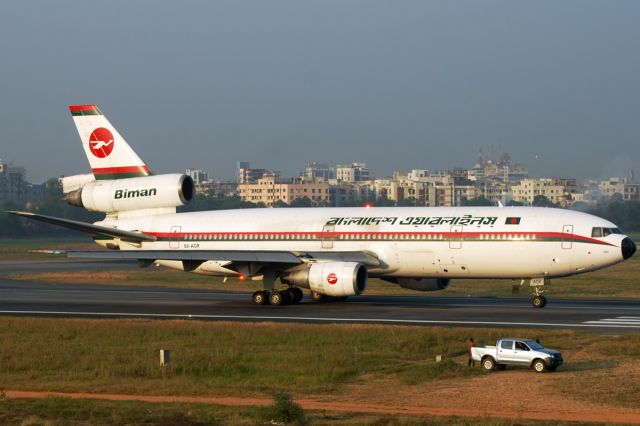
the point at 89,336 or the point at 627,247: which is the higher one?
the point at 627,247

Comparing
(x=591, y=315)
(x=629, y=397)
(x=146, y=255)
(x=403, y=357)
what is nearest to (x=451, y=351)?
(x=403, y=357)

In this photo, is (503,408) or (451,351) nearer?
(503,408)

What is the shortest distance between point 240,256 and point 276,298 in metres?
3.02

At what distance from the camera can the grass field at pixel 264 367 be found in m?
24.4

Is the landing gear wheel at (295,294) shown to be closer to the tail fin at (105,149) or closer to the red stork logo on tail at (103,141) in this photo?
the tail fin at (105,149)

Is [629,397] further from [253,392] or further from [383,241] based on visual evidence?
[383,241]

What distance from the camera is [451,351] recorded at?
107ft

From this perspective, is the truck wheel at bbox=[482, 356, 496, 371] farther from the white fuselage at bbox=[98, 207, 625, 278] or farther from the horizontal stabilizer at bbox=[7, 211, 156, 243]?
the horizontal stabilizer at bbox=[7, 211, 156, 243]

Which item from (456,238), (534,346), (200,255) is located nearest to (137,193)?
(200,255)

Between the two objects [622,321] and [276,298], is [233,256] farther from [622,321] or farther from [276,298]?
[622,321]

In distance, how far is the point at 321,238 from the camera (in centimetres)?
5072

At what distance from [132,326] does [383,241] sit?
1462cm

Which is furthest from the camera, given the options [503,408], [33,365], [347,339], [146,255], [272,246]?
[272,246]

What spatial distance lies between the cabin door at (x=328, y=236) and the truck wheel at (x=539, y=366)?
22449 millimetres
